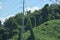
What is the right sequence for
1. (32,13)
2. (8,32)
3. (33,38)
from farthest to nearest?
(32,13)
(8,32)
(33,38)

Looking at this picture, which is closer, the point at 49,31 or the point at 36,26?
the point at 49,31

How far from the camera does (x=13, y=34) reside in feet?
377

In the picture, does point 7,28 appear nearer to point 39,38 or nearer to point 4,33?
point 4,33

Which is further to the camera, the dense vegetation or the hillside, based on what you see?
the dense vegetation

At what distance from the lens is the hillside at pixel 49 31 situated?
93675 mm

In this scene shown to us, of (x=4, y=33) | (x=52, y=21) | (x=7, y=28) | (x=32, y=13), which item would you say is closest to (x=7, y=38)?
(x=4, y=33)

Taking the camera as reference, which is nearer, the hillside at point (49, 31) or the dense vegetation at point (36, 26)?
the hillside at point (49, 31)

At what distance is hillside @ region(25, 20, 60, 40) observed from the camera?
307 feet

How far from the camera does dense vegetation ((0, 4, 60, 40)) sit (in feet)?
317

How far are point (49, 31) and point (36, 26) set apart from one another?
750 inches

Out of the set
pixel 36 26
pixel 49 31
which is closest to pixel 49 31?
pixel 49 31

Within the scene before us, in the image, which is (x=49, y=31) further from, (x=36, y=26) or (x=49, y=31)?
(x=36, y=26)

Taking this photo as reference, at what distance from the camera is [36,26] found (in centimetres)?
11888

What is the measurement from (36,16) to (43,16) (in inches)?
243
